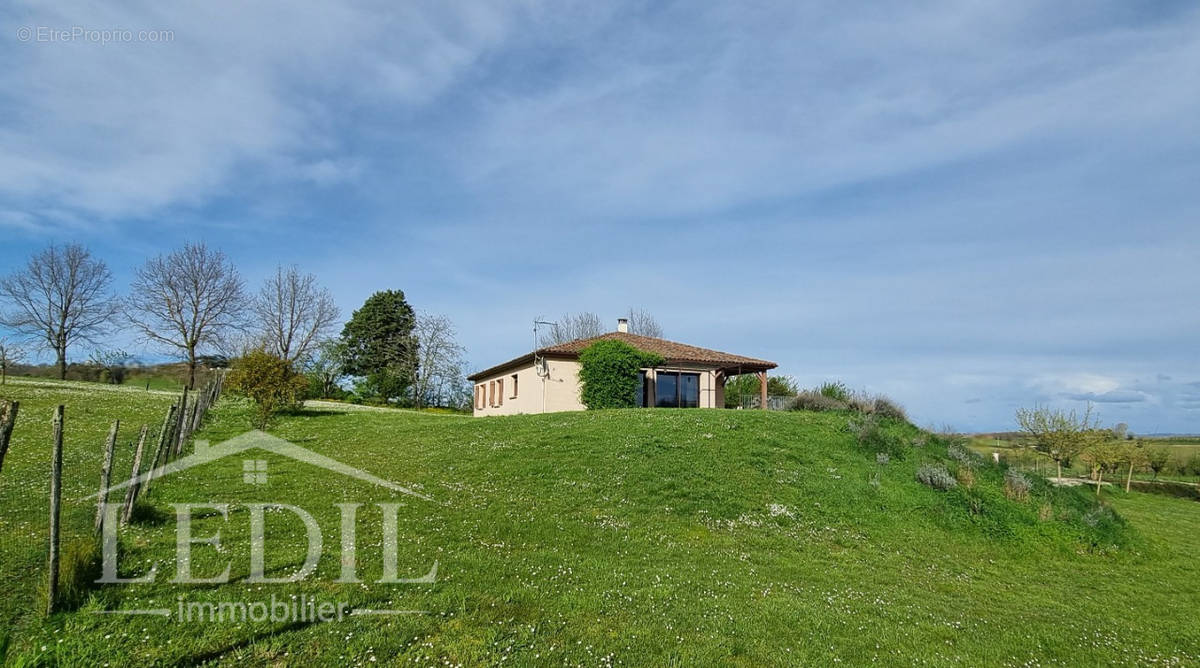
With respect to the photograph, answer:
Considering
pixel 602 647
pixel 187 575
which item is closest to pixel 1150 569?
pixel 602 647

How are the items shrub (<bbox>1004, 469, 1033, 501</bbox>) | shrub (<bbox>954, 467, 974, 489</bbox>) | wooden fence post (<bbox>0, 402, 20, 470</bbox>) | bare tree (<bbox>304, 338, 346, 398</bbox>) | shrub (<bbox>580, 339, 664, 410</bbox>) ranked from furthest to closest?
bare tree (<bbox>304, 338, 346, 398</bbox>) → shrub (<bbox>580, 339, 664, 410</bbox>) → shrub (<bbox>954, 467, 974, 489</bbox>) → shrub (<bbox>1004, 469, 1033, 501</bbox>) → wooden fence post (<bbox>0, 402, 20, 470</bbox>)

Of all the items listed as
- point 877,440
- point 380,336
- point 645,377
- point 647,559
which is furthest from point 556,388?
point 380,336

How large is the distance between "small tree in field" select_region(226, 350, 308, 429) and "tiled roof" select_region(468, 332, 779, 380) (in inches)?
449

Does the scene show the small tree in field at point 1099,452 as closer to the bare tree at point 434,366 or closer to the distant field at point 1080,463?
the distant field at point 1080,463

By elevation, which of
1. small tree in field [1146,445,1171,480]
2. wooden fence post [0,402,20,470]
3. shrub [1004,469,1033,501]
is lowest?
small tree in field [1146,445,1171,480]

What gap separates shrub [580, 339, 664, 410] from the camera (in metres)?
30.4

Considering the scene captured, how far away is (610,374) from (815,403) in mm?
9658

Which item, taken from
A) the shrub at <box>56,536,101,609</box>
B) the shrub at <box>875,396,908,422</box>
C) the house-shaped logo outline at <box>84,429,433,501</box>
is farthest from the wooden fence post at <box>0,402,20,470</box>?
the shrub at <box>875,396,908,422</box>

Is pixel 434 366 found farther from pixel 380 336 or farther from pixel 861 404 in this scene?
pixel 861 404

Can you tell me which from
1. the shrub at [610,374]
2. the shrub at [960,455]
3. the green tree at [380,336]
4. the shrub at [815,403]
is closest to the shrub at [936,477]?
the shrub at [960,455]

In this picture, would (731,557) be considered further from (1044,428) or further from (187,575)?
(1044,428)

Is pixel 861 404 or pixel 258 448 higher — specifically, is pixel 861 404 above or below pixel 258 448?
above

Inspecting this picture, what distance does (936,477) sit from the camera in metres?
16.6

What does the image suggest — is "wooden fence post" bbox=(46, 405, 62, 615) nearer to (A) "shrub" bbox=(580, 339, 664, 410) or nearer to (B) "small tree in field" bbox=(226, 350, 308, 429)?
(B) "small tree in field" bbox=(226, 350, 308, 429)
